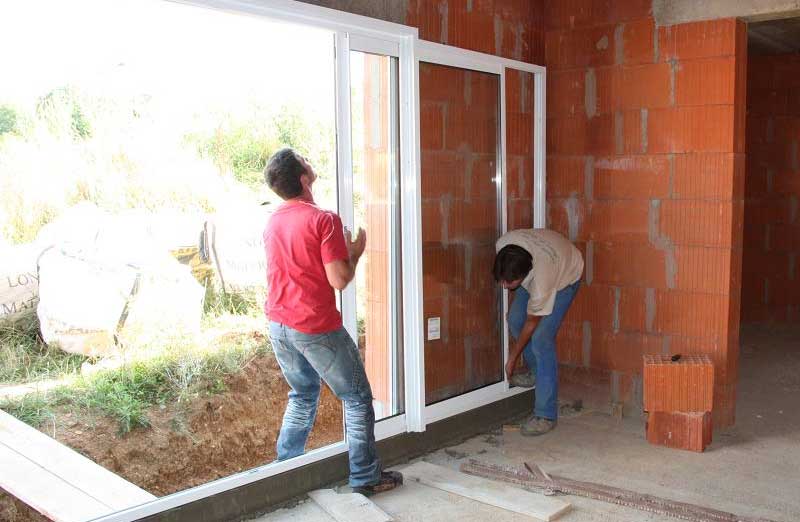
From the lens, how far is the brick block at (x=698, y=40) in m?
3.86

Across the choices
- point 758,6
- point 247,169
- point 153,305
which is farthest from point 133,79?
point 758,6

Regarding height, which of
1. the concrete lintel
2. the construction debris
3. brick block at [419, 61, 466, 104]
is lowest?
the construction debris

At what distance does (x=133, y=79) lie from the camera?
18.8 feet

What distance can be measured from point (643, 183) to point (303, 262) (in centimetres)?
231

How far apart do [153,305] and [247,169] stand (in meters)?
1.74

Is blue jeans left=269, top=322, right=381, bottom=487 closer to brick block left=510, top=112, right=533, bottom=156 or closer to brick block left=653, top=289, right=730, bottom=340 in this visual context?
brick block left=510, top=112, right=533, bottom=156

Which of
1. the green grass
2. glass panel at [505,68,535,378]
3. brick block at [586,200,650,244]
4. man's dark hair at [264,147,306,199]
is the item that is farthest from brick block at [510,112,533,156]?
the green grass

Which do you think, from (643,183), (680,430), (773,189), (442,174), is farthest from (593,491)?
(773,189)

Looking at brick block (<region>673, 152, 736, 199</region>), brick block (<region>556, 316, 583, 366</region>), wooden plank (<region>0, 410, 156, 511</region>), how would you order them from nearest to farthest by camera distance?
wooden plank (<region>0, 410, 156, 511</region>), brick block (<region>673, 152, 736, 199</region>), brick block (<region>556, 316, 583, 366</region>)

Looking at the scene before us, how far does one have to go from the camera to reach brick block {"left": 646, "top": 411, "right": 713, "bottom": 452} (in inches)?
147

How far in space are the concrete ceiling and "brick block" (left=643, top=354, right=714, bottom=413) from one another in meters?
2.85

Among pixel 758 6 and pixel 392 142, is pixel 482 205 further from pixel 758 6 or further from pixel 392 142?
pixel 758 6

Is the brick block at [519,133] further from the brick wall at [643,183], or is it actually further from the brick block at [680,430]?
the brick block at [680,430]

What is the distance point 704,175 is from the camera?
13.0ft
